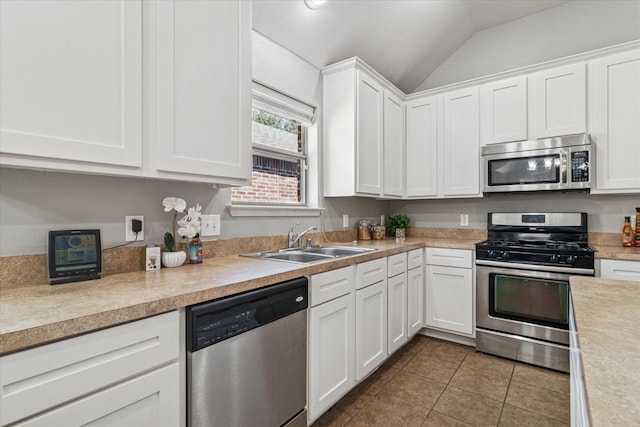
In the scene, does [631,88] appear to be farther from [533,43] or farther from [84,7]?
[84,7]

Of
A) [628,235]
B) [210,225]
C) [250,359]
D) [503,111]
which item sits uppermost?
[503,111]

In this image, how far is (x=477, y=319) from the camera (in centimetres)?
276

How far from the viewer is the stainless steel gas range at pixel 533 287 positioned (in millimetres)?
2406

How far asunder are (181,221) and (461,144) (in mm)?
2672

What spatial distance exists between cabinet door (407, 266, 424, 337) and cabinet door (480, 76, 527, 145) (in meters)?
1.40

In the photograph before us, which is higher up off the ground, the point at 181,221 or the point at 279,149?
the point at 279,149

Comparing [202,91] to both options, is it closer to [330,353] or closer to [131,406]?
[131,406]

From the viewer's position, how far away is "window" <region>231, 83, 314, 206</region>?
2342mm

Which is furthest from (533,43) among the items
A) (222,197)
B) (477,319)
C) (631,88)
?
(222,197)

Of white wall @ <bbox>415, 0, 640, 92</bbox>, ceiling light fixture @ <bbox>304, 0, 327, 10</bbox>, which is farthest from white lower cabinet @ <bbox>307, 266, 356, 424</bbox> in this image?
white wall @ <bbox>415, 0, 640, 92</bbox>

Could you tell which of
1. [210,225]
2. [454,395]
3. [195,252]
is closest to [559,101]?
[454,395]

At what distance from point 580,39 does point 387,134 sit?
1.91 meters

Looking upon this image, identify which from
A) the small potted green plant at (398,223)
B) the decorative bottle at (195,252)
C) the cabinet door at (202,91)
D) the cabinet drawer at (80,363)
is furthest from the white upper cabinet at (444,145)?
the cabinet drawer at (80,363)

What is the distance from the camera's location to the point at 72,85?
1.11 metres
